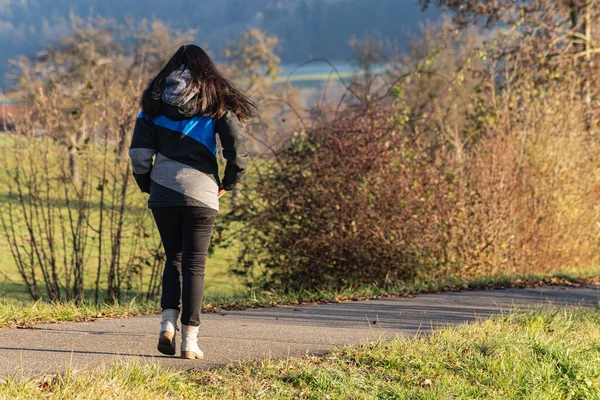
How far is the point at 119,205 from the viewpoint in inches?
432

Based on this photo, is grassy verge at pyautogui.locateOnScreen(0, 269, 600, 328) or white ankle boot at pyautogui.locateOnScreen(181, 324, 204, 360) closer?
white ankle boot at pyautogui.locateOnScreen(181, 324, 204, 360)

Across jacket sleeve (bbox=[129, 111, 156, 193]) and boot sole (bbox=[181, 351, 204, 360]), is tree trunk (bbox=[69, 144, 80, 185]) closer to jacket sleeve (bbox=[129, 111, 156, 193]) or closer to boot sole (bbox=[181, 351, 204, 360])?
jacket sleeve (bbox=[129, 111, 156, 193])

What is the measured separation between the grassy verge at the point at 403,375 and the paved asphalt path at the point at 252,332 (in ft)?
1.04

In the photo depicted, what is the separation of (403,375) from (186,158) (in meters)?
1.89

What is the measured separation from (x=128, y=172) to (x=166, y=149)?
5957mm

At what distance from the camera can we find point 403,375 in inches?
190

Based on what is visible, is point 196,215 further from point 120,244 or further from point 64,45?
point 64,45

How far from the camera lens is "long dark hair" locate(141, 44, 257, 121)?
4.79 metres

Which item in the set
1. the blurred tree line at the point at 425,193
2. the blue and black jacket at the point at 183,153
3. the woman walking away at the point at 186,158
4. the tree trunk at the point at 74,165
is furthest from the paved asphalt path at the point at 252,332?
the tree trunk at the point at 74,165

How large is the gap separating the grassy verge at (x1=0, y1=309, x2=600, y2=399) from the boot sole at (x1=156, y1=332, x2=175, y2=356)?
0.93 feet

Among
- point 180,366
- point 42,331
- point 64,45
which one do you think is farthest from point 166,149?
point 64,45

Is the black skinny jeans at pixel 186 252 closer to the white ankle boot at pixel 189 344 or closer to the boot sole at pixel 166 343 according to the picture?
the white ankle boot at pixel 189 344

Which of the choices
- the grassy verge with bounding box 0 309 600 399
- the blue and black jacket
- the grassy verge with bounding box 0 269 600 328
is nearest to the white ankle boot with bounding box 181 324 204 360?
the grassy verge with bounding box 0 309 600 399

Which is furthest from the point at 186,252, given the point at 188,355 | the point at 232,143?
the point at 232,143
